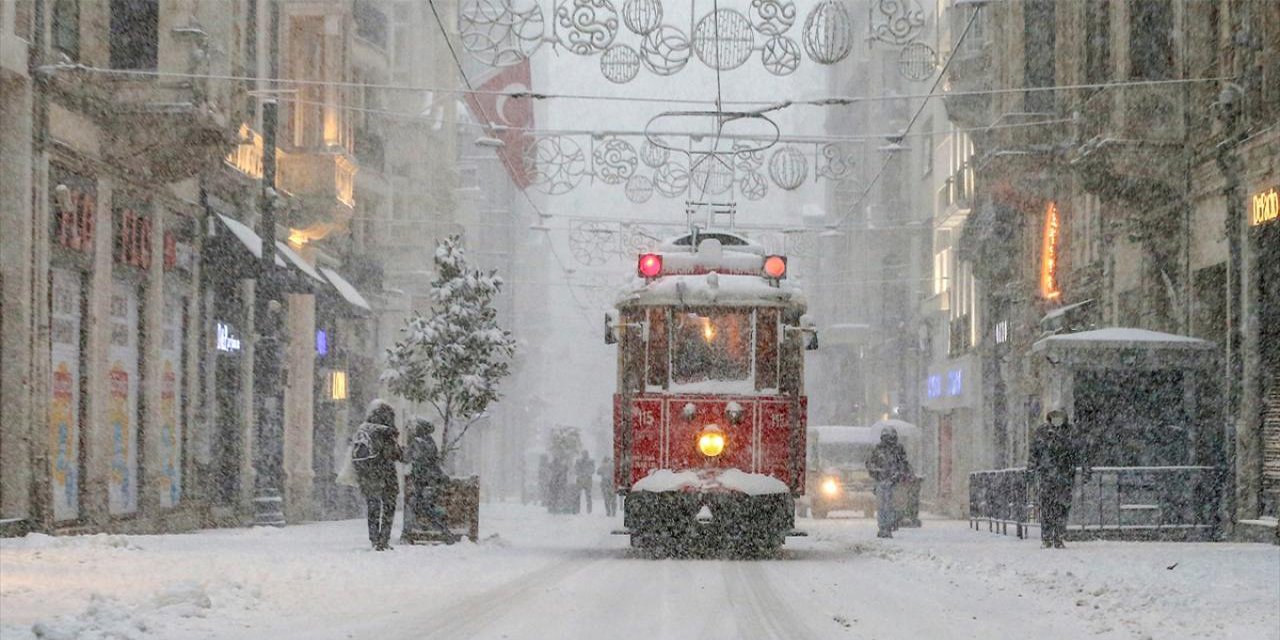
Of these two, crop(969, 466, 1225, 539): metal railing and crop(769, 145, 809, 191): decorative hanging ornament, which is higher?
crop(769, 145, 809, 191): decorative hanging ornament

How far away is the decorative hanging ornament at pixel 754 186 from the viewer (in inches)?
1220

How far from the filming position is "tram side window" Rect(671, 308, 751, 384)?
21.7m

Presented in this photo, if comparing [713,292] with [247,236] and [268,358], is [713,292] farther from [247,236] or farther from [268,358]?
[268,358]

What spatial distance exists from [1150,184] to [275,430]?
17156mm

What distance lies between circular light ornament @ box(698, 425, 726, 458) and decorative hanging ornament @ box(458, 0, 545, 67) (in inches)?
200

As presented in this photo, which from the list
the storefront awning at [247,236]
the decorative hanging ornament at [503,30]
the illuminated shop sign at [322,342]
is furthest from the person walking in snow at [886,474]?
the illuminated shop sign at [322,342]

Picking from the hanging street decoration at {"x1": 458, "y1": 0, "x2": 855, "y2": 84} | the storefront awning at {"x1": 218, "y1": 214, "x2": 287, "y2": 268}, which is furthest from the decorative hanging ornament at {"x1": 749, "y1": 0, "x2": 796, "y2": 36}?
the storefront awning at {"x1": 218, "y1": 214, "x2": 287, "y2": 268}

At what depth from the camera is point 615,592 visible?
50.5ft

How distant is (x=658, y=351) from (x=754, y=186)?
9993mm

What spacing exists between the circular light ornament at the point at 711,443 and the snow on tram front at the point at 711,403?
0.04 feet

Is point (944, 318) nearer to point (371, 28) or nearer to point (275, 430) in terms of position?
point (371, 28)

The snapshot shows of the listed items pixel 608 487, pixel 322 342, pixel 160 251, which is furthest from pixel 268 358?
pixel 608 487

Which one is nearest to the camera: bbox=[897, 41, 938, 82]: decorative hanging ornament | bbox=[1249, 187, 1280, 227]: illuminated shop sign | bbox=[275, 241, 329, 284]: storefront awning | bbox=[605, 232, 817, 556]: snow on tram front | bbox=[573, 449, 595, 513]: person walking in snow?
bbox=[605, 232, 817, 556]: snow on tram front

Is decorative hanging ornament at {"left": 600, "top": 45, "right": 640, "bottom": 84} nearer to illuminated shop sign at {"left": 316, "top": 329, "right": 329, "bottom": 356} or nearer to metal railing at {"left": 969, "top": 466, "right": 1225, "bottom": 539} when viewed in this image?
metal railing at {"left": 969, "top": 466, "right": 1225, "bottom": 539}
